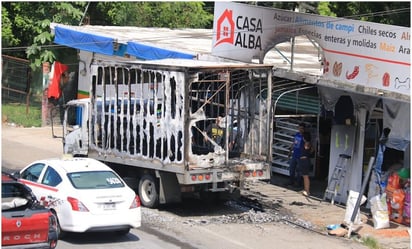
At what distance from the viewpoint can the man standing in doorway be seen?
764 inches

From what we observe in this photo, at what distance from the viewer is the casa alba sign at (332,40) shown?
617 inches

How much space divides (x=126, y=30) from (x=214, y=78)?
11957mm

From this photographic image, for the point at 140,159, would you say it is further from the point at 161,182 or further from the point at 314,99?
the point at 314,99

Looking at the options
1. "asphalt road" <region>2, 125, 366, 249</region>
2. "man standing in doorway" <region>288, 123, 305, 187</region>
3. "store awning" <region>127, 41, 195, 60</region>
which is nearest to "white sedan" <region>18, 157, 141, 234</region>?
"asphalt road" <region>2, 125, 366, 249</region>

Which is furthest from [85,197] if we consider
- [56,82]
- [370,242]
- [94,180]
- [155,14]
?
[155,14]

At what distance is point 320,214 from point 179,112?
13.5ft

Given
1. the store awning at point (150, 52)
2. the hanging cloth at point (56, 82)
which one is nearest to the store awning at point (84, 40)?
the store awning at point (150, 52)

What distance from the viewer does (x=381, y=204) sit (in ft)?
53.2

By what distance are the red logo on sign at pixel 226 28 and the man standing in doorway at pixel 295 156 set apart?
305 centimetres

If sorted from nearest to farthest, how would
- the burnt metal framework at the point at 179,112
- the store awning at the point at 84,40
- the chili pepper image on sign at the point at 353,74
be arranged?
the burnt metal framework at the point at 179,112, the chili pepper image on sign at the point at 353,74, the store awning at the point at 84,40

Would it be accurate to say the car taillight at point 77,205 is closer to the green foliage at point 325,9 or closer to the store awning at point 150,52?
the store awning at point 150,52

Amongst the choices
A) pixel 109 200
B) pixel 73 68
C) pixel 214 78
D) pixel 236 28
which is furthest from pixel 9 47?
pixel 109 200

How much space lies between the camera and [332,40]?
17484mm

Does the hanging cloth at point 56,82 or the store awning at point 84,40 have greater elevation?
the store awning at point 84,40
